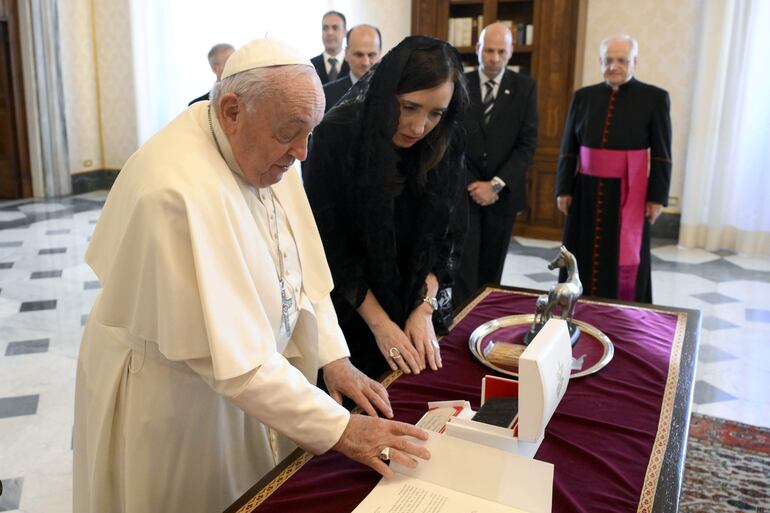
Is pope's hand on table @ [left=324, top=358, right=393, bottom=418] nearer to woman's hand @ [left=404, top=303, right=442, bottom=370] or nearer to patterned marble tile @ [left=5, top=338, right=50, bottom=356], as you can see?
woman's hand @ [left=404, top=303, right=442, bottom=370]

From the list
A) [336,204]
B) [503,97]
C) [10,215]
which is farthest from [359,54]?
[10,215]

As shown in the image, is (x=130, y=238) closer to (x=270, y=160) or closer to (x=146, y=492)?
(x=270, y=160)

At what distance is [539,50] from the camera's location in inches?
272

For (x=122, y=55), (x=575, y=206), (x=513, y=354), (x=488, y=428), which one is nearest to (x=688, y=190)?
(x=575, y=206)

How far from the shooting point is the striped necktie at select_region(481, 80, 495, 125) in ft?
14.6

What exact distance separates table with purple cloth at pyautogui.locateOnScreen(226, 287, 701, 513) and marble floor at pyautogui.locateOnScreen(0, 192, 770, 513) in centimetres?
164

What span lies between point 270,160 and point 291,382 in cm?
43

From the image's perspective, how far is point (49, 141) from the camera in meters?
9.08

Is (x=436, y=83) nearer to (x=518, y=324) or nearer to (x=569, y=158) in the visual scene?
(x=518, y=324)

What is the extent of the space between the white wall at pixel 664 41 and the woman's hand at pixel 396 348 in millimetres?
5646

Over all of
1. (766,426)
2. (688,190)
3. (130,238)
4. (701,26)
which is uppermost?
(701,26)

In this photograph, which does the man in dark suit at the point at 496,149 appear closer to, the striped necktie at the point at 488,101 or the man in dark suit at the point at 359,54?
the striped necktie at the point at 488,101

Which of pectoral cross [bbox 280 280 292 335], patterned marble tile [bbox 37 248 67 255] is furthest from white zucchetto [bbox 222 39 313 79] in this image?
patterned marble tile [bbox 37 248 67 255]

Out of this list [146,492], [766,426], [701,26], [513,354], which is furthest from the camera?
[701,26]
